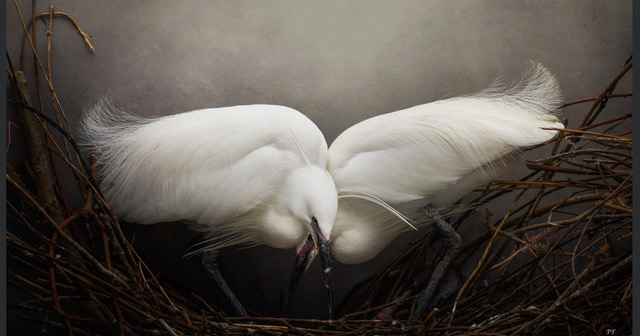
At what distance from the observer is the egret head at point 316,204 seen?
110 cm

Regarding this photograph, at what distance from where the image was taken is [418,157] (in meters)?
1.13

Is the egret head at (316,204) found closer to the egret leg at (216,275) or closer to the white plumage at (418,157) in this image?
the white plumage at (418,157)

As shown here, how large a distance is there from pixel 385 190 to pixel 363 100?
0.21 metres

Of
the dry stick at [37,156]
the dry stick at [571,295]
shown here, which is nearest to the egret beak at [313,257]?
the dry stick at [571,295]

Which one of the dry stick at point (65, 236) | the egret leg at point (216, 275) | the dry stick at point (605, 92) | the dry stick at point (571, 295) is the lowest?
the egret leg at point (216, 275)

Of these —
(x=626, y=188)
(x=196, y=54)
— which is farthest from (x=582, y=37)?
(x=196, y=54)

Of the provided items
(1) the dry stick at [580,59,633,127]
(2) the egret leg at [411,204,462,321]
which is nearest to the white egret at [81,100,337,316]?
(2) the egret leg at [411,204,462,321]

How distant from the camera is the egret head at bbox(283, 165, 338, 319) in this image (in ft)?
3.62

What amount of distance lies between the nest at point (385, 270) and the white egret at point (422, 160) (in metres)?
0.06

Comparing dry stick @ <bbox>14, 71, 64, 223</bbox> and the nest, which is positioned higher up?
dry stick @ <bbox>14, 71, 64, 223</bbox>

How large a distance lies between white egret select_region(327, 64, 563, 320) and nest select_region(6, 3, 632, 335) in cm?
6

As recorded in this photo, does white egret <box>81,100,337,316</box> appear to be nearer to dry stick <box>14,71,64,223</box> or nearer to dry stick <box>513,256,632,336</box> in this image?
dry stick <box>14,71,64,223</box>

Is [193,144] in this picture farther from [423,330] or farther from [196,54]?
[423,330]

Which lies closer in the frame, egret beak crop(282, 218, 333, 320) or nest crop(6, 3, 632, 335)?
nest crop(6, 3, 632, 335)
